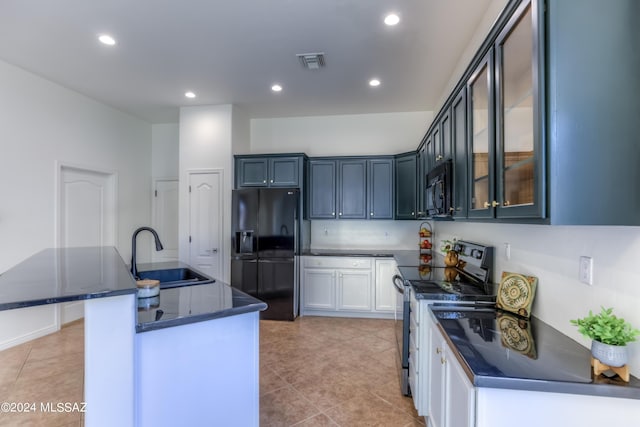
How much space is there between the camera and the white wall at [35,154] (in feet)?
10.8

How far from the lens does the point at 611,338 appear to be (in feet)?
3.27

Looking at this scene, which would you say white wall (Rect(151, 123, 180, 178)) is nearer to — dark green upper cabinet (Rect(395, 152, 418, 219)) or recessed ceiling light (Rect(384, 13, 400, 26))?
dark green upper cabinet (Rect(395, 152, 418, 219))

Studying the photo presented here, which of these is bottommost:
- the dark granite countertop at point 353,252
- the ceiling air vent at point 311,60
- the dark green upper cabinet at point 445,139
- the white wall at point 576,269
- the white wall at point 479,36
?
the dark granite countertop at point 353,252

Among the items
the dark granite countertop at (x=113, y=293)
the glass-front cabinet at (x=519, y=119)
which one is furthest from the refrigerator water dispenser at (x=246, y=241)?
the glass-front cabinet at (x=519, y=119)

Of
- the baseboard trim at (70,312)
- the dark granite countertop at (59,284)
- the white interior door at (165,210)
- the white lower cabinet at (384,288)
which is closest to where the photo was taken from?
the dark granite countertop at (59,284)

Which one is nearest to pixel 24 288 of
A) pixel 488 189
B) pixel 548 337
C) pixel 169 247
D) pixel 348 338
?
pixel 488 189

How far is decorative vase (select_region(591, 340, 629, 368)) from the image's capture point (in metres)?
0.99

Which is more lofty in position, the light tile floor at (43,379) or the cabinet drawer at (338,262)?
the cabinet drawer at (338,262)

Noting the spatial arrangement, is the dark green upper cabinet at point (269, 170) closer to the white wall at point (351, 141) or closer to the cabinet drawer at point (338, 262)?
the white wall at point (351, 141)

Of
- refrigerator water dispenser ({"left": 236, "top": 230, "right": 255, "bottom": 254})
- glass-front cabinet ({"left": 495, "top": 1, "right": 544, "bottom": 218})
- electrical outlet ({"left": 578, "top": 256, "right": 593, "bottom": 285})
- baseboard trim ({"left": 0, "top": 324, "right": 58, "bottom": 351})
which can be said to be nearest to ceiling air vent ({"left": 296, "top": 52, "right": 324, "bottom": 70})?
glass-front cabinet ({"left": 495, "top": 1, "right": 544, "bottom": 218})

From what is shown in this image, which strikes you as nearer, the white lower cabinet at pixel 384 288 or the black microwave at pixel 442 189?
the black microwave at pixel 442 189

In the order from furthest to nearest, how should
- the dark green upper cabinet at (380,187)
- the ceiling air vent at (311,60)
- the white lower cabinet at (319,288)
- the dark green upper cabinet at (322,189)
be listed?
the dark green upper cabinet at (322,189) < the dark green upper cabinet at (380,187) < the white lower cabinet at (319,288) < the ceiling air vent at (311,60)

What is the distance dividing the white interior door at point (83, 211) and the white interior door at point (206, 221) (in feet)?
4.23

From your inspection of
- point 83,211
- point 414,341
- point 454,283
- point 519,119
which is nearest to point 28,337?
point 83,211
